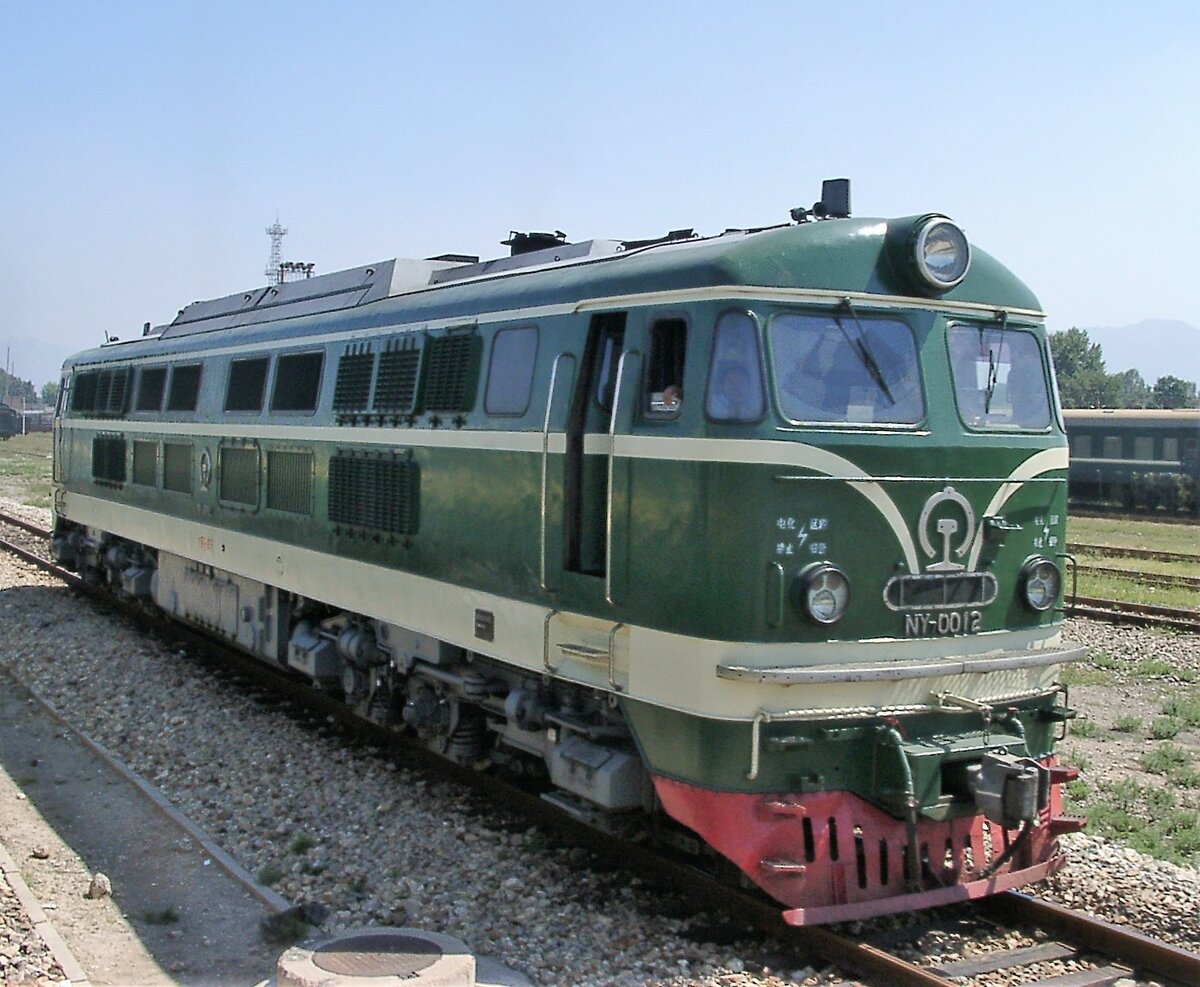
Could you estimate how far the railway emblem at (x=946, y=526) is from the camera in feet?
23.0

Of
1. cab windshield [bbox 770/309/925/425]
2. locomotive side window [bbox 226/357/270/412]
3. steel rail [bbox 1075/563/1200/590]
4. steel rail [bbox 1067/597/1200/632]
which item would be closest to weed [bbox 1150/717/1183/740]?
steel rail [bbox 1067/597/1200/632]

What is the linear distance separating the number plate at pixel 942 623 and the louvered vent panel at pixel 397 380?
412cm

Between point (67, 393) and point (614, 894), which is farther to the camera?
point (67, 393)

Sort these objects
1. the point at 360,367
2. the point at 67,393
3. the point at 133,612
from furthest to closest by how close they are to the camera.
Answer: the point at 67,393 → the point at 133,612 → the point at 360,367

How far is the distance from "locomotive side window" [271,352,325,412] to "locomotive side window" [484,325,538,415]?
10.4 ft

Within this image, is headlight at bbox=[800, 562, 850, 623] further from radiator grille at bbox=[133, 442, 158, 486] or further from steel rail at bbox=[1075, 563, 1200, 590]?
steel rail at bbox=[1075, 563, 1200, 590]

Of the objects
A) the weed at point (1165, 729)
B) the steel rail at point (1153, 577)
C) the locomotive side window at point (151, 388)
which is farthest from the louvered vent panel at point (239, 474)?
the steel rail at point (1153, 577)

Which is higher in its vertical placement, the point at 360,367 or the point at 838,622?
the point at 360,367

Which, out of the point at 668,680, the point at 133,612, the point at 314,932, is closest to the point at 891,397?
the point at 668,680

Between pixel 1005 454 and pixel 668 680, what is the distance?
2.32 metres

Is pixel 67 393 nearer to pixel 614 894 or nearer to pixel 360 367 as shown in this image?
pixel 360 367

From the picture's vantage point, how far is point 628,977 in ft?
21.1

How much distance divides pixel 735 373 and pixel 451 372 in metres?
2.89

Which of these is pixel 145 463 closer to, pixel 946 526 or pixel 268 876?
pixel 268 876
